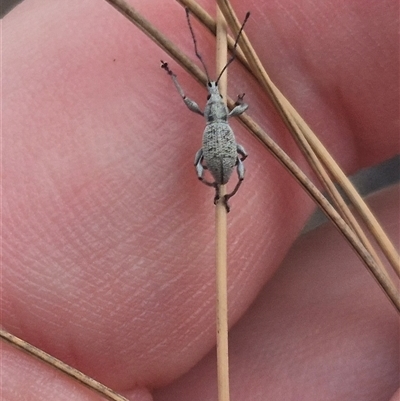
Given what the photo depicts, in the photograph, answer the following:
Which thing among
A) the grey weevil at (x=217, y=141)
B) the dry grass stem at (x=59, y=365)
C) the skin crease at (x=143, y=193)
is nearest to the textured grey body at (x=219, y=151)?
the grey weevil at (x=217, y=141)

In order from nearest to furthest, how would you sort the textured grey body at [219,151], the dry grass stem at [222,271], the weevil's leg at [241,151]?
1. the dry grass stem at [222,271]
2. the textured grey body at [219,151]
3. the weevil's leg at [241,151]

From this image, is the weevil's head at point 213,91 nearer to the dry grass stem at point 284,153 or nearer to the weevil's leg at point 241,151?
the dry grass stem at point 284,153

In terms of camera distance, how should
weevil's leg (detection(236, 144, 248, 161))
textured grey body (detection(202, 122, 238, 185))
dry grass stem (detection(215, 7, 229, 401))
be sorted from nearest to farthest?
dry grass stem (detection(215, 7, 229, 401)) → textured grey body (detection(202, 122, 238, 185)) → weevil's leg (detection(236, 144, 248, 161))

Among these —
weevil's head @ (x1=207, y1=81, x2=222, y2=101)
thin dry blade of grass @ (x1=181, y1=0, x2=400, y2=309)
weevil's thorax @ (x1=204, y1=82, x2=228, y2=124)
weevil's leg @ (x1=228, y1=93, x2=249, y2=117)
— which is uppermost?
weevil's head @ (x1=207, y1=81, x2=222, y2=101)

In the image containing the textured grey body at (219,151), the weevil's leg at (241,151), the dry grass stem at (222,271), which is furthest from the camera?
the weevil's leg at (241,151)

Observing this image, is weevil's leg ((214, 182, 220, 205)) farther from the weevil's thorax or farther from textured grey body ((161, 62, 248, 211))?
the weevil's thorax

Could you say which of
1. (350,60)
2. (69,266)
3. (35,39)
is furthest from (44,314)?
(350,60)

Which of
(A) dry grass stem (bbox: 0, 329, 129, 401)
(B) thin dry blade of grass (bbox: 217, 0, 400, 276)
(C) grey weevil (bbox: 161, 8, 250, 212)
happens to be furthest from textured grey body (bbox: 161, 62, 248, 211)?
(A) dry grass stem (bbox: 0, 329, 129, 401)
